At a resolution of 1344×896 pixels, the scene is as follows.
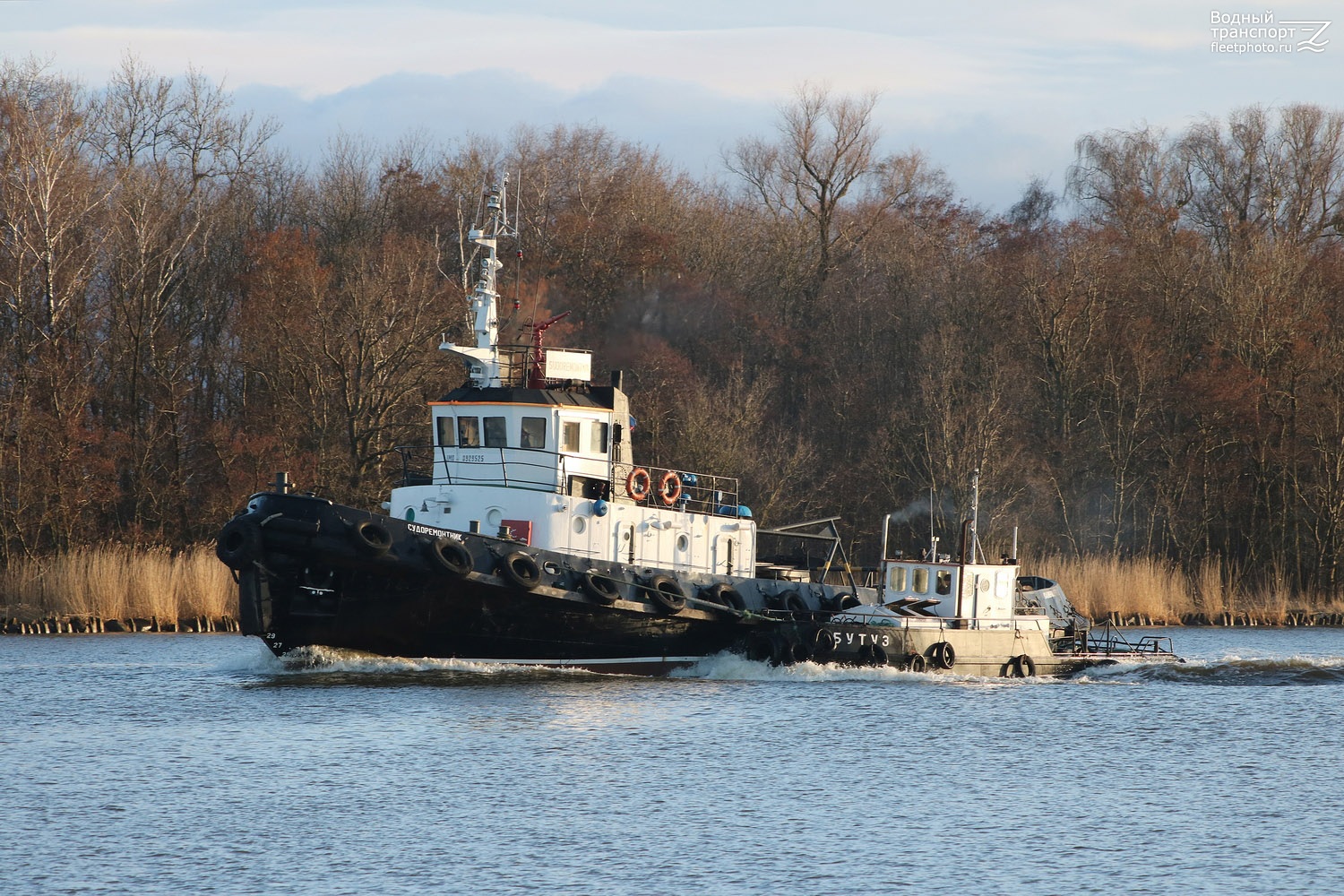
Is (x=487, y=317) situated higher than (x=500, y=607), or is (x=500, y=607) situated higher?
(x=487, y=317)

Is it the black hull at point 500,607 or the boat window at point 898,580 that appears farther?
the boat window at point 898,580

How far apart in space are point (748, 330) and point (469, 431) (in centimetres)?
2764

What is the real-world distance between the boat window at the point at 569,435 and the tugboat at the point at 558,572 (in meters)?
0.03

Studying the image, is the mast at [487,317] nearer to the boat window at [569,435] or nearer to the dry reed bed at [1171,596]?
the boat window at [569,435]

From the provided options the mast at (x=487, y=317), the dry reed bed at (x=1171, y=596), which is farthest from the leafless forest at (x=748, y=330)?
the mast at (x=487, y=317)

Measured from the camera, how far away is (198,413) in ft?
152

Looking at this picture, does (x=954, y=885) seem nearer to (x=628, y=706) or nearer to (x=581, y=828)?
(x=581, y=828)

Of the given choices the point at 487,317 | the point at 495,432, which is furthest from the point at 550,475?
the point at 487,317

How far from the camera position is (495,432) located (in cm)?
2544

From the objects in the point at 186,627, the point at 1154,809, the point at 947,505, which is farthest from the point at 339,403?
the point at 1154,809

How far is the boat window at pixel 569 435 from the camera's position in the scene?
2541 cm

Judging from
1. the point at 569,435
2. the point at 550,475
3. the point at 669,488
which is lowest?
the point at 669,488

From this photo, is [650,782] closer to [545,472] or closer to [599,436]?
[545,472]

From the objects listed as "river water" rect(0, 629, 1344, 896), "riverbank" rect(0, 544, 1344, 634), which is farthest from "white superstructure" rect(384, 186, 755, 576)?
"riverbank" rect(0, 544, 1344, 634)
